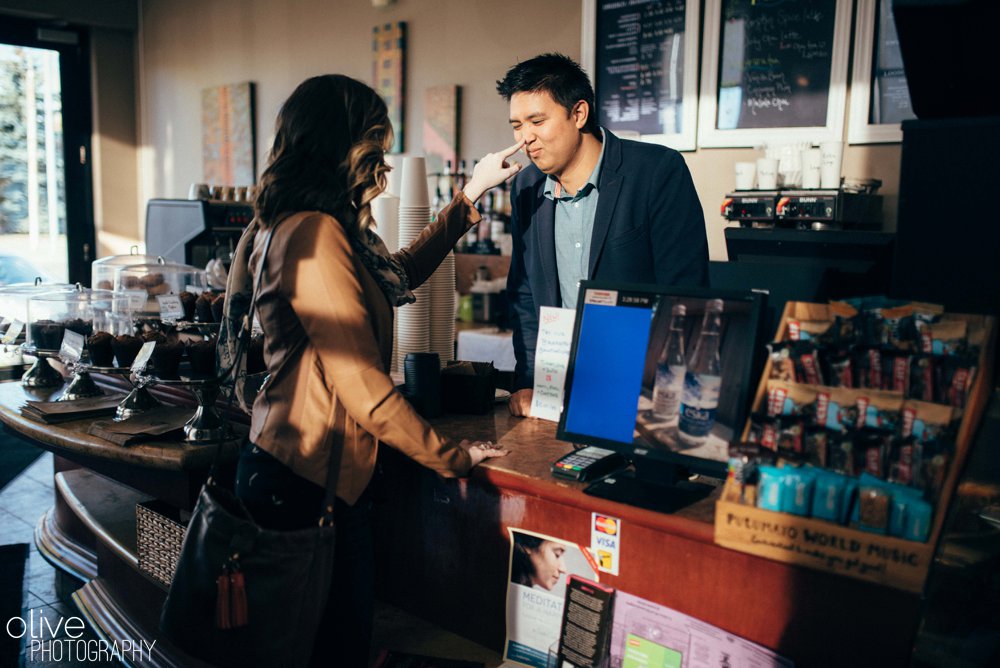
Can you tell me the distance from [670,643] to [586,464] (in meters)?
0.37

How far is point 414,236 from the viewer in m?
2.37

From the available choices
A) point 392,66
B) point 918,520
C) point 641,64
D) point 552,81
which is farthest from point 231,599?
point 392,66

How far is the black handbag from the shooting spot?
147 cm

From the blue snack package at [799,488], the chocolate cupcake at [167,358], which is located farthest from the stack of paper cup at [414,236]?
the blue snack package at [799,488]

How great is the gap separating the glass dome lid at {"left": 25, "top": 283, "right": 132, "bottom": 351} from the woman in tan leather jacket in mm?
1258

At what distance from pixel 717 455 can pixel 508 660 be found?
67cm

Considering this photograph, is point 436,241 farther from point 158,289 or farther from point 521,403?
point 158,289

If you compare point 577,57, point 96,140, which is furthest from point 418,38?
point 96,140

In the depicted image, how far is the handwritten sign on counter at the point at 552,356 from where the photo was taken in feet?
6.13

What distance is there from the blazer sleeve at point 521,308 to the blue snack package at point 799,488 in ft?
3.86

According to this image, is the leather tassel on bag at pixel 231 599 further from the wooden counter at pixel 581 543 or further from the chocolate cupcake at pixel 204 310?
the chocolate cupcake at pixel 204 310

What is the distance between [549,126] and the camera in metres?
2.29

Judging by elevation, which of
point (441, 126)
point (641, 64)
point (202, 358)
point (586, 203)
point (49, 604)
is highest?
point (641, 64)

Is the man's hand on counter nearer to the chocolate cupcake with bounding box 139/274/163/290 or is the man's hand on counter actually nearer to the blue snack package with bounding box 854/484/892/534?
the blue snack package with bounding box 854/484/892/534
